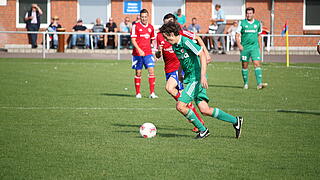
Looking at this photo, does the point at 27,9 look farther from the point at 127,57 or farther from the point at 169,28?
the point at 169,28

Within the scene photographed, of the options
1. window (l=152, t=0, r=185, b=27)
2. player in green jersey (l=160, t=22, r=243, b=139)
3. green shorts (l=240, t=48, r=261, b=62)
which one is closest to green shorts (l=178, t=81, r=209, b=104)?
player in green jersey (l=160, t=22, r=243, b=139)

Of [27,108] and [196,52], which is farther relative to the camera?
[27,108]

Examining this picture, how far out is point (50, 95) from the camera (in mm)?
16250

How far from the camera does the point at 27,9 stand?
3800cm

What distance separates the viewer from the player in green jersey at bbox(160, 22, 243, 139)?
372 inches

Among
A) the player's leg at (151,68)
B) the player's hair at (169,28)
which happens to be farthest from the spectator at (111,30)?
the player's hair at (169,28)

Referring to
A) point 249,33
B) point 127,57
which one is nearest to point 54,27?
point 127,57

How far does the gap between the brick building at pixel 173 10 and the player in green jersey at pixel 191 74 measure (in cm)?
2799

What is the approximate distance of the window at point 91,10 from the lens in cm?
3819

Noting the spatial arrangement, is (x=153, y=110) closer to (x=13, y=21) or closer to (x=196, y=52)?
(x=196, y=52)

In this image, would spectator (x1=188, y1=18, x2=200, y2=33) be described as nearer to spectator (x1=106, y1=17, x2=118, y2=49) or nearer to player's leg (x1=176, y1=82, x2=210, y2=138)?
spectator (x1=106, y1=17, x2=118, y2=49)

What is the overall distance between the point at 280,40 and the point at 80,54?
10178mm

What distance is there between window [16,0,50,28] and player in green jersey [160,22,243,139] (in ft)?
96.2

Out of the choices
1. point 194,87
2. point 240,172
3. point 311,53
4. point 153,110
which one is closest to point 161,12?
point 311,53
